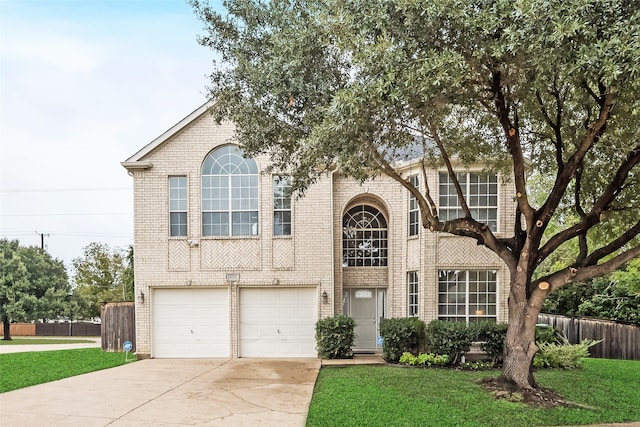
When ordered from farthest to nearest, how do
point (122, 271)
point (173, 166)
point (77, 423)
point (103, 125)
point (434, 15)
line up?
point (122, 271), point (103, 125), point (173, 166), point (77, 423), point (434, 15)

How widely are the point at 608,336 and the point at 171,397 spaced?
43.3ft

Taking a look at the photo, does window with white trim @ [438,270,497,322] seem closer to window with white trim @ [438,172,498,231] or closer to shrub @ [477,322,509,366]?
shrub @ [477,322,509,366]

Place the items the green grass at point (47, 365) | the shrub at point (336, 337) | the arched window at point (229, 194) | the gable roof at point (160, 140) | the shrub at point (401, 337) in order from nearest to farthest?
1. the green grass at point (47, 365)
2. the shrub at point (401, 337)
3. the shrub at point (336, 337)
4. the gable roof at point (160, 140)
5. the arched window at point (229, 194)

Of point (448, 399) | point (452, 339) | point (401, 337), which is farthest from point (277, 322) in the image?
point (448, 399)

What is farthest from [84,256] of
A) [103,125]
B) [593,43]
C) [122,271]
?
[593,43]

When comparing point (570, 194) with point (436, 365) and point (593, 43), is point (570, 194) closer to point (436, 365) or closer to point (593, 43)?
point (436, 365)

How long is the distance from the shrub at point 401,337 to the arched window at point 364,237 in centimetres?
262

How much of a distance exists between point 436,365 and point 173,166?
8866 millimetres

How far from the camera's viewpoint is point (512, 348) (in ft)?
27.4

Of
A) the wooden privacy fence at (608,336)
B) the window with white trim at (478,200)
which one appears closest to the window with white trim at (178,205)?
the window with white trim at (478,200)

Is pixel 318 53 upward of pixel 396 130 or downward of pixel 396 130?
upward

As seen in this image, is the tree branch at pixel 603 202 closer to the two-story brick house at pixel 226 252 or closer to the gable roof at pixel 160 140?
the two-story brick house at pixel 226 252

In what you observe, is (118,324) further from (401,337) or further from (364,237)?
(401,337)

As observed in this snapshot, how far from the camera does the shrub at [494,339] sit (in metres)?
11.6
